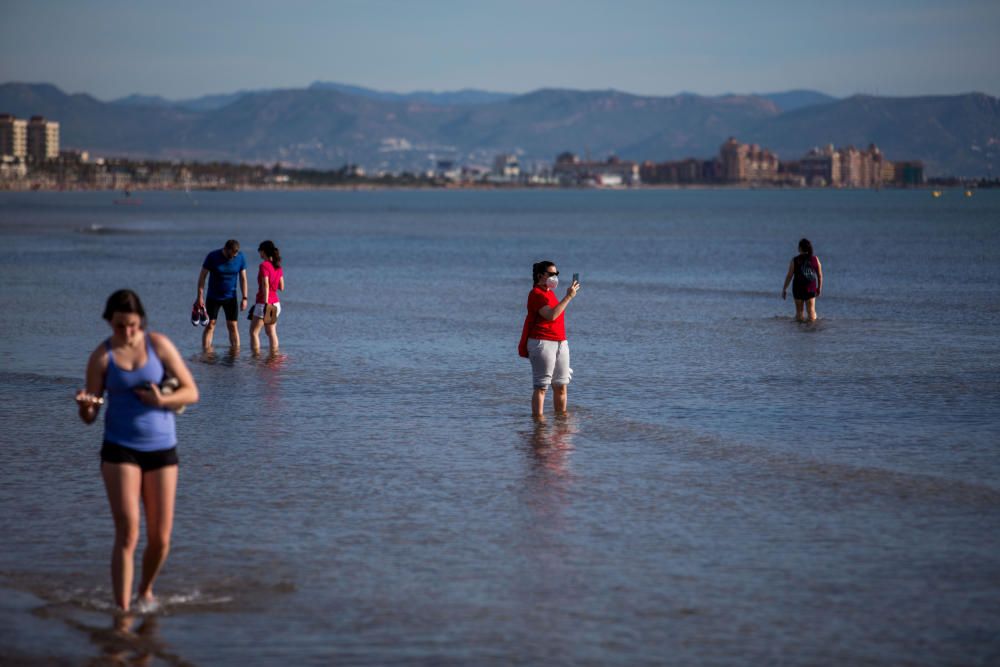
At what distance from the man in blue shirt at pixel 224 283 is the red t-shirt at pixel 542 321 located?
572 centimetres

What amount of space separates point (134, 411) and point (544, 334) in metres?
6.04

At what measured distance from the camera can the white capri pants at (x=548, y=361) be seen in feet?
39.7

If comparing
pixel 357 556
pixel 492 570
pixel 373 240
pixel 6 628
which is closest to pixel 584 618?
pixel 492 570

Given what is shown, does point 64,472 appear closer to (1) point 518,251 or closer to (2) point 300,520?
(2) point 300,520

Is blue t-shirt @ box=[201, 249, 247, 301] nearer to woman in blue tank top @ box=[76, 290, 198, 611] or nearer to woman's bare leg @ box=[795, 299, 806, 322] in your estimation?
woman's bare leg @ box=[795, 299, 806, 322]

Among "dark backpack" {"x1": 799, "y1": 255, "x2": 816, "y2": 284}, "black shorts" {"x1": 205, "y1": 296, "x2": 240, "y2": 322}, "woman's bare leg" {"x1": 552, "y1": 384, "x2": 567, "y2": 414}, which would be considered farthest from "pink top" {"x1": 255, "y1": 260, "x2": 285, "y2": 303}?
"dark backpack" {"x1": 799, "y1": 255, "x2": 816, "y2": 284}

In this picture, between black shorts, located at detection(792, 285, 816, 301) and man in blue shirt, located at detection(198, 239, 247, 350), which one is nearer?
man in blue shirt, located at detection(198, 239, 247, 350)

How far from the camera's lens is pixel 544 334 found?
39.5 feet

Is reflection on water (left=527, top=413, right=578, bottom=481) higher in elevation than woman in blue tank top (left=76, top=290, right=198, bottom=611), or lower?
lower

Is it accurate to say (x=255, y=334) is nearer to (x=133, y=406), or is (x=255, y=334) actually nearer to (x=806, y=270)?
(x=806, y=270)

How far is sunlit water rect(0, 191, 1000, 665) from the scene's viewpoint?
660 centimetres

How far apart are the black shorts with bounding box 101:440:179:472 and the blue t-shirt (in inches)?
411

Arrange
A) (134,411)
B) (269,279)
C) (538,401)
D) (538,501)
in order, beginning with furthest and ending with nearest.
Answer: (269,279), (538,401), (538,501), (134,411)

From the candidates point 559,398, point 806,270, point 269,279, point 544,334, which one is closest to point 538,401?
point 559,398
